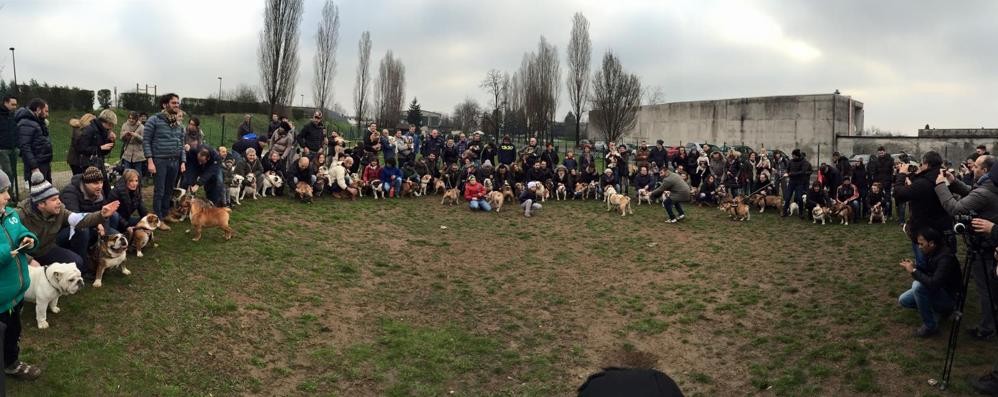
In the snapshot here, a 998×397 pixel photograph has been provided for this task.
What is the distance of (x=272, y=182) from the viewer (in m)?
13.6

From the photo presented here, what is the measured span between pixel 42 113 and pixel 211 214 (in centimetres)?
297

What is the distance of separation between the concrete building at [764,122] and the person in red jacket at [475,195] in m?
22.1

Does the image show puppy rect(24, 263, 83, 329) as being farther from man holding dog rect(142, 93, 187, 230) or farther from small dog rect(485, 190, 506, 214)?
small dog rect(485, 190, 506, 214)

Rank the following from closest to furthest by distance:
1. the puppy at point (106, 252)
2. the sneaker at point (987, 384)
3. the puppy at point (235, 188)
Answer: the sneaker at point (987, 384)
the puppy at point (106, 252)
the puppy at point (235, 188)

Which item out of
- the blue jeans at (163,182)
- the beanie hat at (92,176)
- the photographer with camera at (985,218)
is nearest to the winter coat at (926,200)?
the photographer with camera at (985,218)

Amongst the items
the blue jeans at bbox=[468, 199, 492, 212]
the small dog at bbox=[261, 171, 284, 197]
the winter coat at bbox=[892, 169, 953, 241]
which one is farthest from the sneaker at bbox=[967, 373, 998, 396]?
the small dog at bbox=[261, 171, 284, 197]

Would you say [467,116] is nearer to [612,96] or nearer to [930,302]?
[612,96]

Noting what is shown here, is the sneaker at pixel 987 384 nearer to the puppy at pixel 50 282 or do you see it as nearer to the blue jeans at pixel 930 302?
the blue jeans at pixel 930 302

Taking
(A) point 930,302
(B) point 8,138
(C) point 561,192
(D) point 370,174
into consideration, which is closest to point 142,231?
(B) point 8,138

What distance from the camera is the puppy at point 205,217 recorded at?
9334 millimetres

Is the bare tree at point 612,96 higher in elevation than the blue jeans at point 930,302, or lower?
higher

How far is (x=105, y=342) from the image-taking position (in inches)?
236

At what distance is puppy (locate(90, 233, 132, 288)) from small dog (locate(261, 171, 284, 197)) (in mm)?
6428

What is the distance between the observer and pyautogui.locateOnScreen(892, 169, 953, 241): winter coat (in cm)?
711
